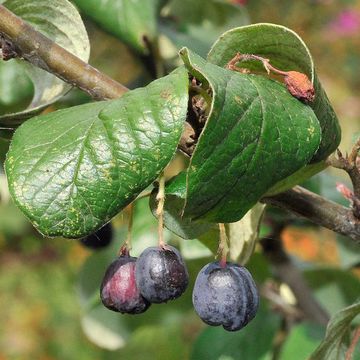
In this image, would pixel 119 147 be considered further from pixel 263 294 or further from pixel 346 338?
pixel 263 294

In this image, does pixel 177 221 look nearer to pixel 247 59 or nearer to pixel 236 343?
pixel 247 59

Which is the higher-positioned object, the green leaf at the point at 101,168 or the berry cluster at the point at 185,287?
the green leaf at the point at 101,168

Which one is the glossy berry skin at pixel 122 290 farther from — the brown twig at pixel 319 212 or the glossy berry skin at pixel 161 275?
the brown twig at pixel 319 212

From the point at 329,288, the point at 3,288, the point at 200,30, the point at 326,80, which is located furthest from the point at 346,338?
the point at 326,80

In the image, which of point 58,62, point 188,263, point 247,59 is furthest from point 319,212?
point 188,263

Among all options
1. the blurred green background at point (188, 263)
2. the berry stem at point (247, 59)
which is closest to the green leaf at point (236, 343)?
the blurred green background at point (188, 263)

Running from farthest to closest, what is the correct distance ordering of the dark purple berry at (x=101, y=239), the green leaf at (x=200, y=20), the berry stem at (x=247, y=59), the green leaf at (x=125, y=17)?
the green leaf at (x=200, y=20) → the green leaf at (x=125, y=17) → the dark purple berry at (x=101, y=239) → the berry stem at (x=247, y=59)
